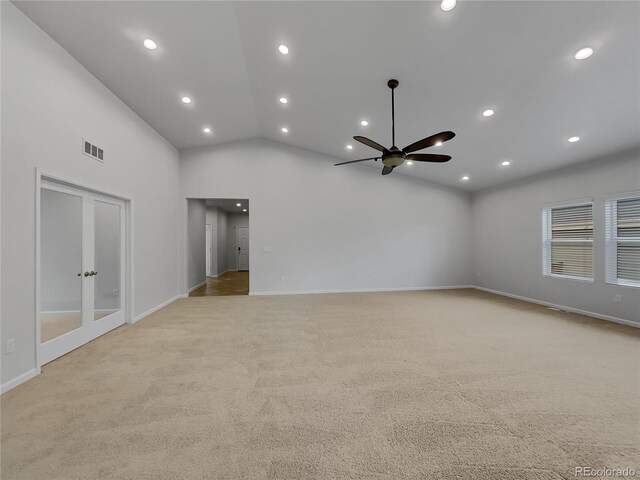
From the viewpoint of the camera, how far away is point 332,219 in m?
6.61

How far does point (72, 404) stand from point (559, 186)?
309 inches

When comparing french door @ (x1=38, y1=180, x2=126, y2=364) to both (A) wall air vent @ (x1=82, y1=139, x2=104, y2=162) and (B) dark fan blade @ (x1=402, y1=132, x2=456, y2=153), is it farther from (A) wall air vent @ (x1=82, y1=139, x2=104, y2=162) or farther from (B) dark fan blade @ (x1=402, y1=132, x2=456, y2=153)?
(B) dark fan blade @ (x1=402, y1=132, x2=456, y2=153)

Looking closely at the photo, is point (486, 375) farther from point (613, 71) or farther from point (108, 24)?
point (108, 24)

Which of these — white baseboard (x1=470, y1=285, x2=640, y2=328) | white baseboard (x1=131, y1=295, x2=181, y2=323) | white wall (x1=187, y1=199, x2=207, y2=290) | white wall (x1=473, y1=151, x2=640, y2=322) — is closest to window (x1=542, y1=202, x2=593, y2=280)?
white wall (x1=473, y1=151, x2=640, y2=322)

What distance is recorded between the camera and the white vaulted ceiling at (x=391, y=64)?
250cm

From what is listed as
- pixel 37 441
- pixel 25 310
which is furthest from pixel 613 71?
pixel 25 310

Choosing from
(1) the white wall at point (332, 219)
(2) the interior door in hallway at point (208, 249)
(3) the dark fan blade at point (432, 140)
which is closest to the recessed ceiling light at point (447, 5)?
(3) the dark fan blade at point (432, 140)

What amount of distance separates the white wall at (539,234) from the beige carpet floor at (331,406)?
104 centimetres

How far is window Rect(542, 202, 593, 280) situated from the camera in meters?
4.66

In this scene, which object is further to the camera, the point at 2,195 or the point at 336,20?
the point at 336,20

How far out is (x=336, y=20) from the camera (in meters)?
2.74

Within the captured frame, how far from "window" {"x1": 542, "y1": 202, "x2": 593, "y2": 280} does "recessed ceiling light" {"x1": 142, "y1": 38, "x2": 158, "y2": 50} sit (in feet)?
24.3

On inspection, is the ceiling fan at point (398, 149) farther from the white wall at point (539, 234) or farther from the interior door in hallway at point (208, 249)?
the interior door in hallway at point (208, 249)

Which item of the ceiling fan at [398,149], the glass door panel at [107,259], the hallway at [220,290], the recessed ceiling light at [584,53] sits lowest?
the hallway at [220,290]
